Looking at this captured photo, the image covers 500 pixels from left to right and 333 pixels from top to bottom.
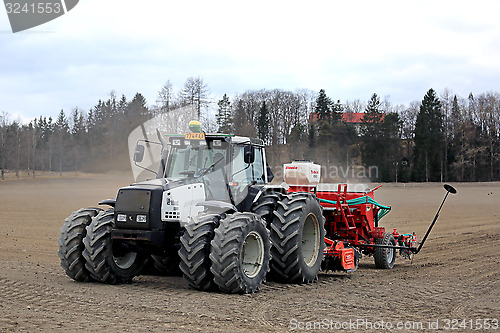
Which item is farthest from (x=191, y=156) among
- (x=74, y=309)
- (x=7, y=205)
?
(x=7, y=205)

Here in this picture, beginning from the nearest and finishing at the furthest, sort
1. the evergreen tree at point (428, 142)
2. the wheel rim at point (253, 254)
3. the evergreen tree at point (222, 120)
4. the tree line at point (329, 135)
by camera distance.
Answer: the wheel rim at point (253, 254) → the evergreen tree at point (222, 120) → the tree line at point (329, 135) → the evergreen tree at point (428, 142)

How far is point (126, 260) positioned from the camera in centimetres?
1059

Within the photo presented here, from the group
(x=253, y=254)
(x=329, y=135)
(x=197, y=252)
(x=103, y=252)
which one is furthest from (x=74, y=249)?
(x=329, y=135)

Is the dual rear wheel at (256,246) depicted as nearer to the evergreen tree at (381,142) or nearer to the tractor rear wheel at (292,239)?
the tractor rear wheel at (292,239)

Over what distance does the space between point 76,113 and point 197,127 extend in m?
32.6

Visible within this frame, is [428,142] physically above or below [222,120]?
above

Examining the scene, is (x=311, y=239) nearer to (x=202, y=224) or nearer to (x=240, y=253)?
(x=240, y=253)

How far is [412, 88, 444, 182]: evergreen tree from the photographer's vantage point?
57.5m

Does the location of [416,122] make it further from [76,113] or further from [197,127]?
[197,127]

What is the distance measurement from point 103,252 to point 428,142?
55.7m

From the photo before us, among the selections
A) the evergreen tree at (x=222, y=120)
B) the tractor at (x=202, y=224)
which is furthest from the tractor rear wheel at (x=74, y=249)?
the evergreen tree at (x=222, y=120)

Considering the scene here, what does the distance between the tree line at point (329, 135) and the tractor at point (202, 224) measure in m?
12.2

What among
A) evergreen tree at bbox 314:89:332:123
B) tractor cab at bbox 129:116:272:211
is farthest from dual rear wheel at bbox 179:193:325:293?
evergreen tree at bbox 314:89:332:123

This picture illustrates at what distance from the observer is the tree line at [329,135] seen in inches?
1328
